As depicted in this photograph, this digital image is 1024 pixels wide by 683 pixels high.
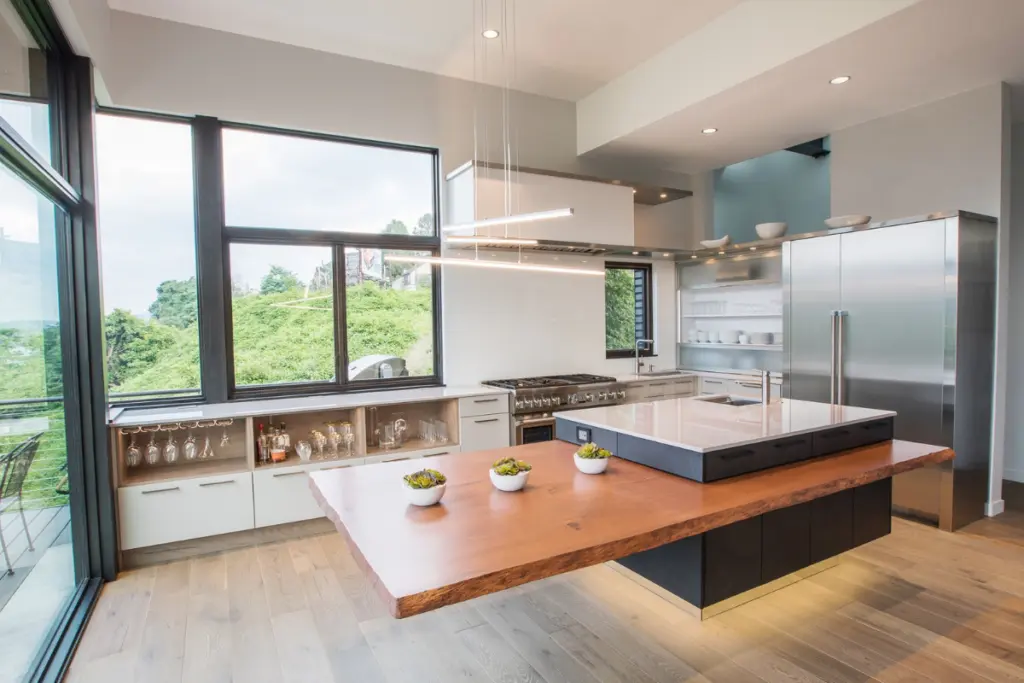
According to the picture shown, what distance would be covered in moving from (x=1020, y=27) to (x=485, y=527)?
3858 millimetres

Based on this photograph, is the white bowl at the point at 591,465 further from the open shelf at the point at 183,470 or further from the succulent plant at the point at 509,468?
the open shelf at the point at 183,470

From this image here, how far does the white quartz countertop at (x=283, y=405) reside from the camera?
11.0 ft

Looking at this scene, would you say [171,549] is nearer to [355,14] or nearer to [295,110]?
[295,110]

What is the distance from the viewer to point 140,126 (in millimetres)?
3725

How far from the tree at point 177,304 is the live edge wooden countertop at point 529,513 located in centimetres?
218

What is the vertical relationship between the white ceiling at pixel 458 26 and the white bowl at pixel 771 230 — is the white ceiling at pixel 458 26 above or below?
above

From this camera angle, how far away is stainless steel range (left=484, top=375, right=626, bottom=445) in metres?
4.36

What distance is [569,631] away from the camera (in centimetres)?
259

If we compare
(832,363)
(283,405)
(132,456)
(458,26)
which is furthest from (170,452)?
(832,363)

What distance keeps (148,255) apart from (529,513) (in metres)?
3.33

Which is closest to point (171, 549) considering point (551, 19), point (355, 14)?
point (355, 14)

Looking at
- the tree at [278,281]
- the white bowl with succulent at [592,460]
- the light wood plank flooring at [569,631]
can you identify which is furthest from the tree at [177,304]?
the white bowl with succulent at [592,460]

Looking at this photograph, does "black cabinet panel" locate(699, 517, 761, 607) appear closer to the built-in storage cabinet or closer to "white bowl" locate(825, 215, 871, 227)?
the built-in storage cabinet

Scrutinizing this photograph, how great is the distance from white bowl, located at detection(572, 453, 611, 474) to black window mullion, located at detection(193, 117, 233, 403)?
9.26 ft
